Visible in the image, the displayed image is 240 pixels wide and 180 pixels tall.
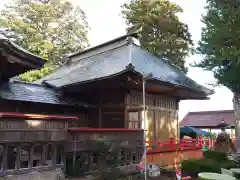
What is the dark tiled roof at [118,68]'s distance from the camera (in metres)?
13.0

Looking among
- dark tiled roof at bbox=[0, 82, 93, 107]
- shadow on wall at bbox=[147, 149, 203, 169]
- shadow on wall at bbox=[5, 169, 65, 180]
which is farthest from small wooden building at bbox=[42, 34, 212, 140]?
shadow on wall at bbox=[5, 169, 65, 180]

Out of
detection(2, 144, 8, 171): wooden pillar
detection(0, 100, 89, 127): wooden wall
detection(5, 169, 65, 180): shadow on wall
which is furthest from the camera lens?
detection(0, 100, 89, 127): wooden wall

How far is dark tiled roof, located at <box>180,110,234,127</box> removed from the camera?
108 ft

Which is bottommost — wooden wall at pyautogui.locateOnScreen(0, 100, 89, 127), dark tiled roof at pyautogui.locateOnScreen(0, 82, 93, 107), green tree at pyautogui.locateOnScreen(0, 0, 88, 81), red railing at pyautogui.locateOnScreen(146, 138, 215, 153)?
A: red railing at pyautogui.locateOnScreen(146, 138, 215, 153)

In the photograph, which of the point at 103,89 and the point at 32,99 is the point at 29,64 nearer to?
the point at 32,99

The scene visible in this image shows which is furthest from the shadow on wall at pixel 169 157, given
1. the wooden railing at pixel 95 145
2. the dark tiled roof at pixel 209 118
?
the dark tiled roof at pixel 209 118

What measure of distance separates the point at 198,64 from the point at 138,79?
9528 millimetres

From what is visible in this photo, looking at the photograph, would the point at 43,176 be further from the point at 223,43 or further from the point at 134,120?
the point at 223,43

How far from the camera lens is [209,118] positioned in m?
34.1

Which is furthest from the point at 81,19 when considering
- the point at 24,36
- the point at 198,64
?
the point at 198,64

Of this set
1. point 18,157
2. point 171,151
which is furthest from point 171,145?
point 18,157

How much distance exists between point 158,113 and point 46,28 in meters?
15.5

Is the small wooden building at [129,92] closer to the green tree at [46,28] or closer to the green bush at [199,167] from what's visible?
the green bush at [199,167]

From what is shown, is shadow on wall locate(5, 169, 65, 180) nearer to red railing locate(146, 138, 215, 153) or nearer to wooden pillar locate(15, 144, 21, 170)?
wooden pillar locate(15, 144, 21, 170)
